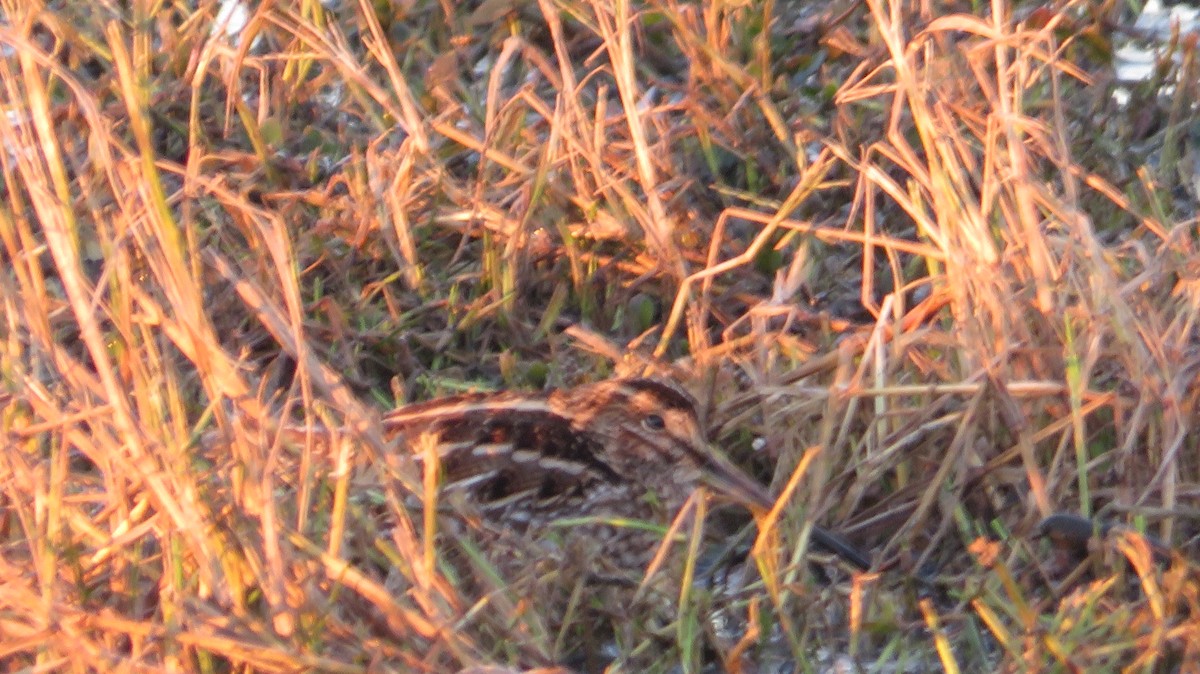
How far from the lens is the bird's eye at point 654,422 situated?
131 inches

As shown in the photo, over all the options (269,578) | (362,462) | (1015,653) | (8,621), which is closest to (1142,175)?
(1015,653)

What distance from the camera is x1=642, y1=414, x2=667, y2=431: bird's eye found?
3.34 meters

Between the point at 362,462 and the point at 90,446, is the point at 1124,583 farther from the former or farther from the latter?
the point at 90,446

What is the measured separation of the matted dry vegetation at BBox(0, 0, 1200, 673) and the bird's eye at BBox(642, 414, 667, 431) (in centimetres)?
14

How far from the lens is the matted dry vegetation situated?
2.47 metres

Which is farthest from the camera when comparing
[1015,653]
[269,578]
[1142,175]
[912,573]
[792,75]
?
[792,75]

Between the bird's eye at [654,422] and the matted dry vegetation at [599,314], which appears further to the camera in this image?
the bird's eye at [654,422]

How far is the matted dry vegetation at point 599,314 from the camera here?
247cm

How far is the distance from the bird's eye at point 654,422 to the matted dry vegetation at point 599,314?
0.14 meters

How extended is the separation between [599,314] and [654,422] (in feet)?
2.25

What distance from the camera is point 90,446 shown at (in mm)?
2547

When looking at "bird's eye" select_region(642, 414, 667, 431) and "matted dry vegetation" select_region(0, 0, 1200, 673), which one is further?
"bird's eye" select_region(642, 414, 667, 431)

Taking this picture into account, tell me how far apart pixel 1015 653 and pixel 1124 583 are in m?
0.38

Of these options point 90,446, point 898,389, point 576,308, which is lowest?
A: point 576,308
